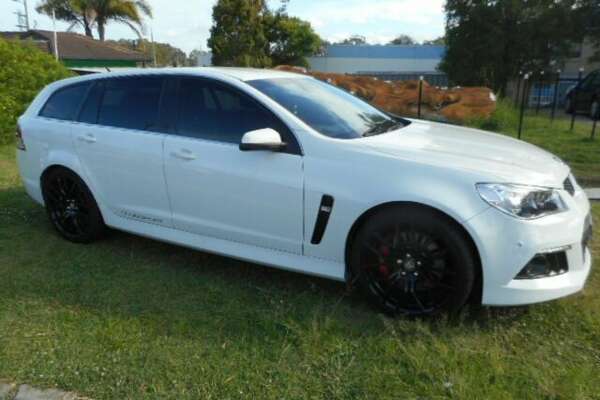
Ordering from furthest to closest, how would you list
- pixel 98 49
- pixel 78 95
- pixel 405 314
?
pixel 98 49
pixel 78 95
pixel 405 314

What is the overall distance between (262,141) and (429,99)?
9877 millimetres

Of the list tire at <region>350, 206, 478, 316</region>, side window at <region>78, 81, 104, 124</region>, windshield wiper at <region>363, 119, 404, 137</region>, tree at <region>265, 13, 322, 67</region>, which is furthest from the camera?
tree at <region>265, 13, 322, 67</region>

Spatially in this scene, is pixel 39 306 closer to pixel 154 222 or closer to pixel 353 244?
pixel 154 222

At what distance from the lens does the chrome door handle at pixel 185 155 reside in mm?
3498

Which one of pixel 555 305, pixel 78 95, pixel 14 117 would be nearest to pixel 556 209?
pixel 555 305

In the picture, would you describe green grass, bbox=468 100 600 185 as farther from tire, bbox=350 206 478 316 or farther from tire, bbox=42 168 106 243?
tire, bbox=42 168 106 243

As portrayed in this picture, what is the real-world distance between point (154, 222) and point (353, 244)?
1661 mm

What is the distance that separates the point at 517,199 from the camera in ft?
8.84

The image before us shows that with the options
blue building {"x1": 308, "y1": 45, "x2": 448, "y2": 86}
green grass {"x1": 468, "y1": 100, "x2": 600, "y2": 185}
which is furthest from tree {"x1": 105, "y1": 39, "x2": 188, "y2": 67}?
green grass {"x1": 468, "y1": 100, "x2": 600, "y2": 185}

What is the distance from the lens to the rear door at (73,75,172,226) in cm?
373

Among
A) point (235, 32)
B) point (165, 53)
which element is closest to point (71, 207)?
point (235, 32)

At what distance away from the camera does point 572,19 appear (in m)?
23.6

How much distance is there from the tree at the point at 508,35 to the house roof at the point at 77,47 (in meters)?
22.1

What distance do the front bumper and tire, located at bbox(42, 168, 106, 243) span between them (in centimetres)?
310
